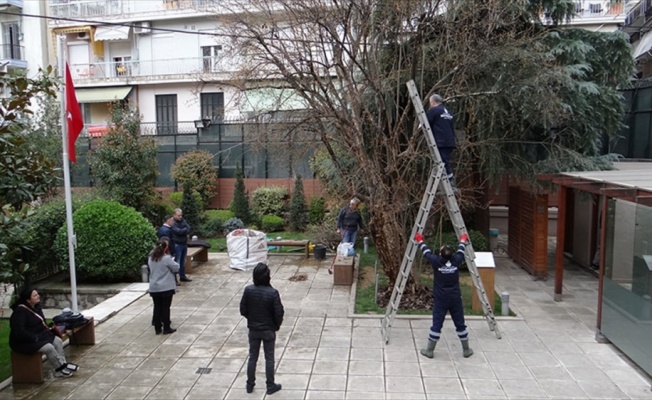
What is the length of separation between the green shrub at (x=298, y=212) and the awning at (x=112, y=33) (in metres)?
17.1

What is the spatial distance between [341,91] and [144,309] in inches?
246

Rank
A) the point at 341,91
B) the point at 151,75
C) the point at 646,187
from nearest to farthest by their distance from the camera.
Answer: the point at 646,187
the point at 341,91
the point at 151,75

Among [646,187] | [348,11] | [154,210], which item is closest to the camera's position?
[646,187]

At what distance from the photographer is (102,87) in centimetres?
3153

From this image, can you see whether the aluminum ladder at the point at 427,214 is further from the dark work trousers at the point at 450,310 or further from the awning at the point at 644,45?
the awning at the point at 644,45

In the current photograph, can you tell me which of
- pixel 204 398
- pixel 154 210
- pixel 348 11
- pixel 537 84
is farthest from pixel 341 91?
pixel 154 210

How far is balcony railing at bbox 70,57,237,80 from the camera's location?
30.4 meters

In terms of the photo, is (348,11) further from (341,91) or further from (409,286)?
(409,286)

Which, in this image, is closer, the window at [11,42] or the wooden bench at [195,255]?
the wooden bench at [195,255]

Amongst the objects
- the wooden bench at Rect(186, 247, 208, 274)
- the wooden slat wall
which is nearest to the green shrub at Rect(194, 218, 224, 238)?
the wooden bench at Rect(186, 247, 208, 274)

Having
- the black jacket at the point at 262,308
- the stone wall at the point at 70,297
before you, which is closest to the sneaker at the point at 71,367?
the black jacket at the point at 262,308

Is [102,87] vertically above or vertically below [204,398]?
above

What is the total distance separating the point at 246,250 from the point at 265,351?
7429 mm

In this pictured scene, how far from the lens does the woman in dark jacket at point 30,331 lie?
23.6ft
